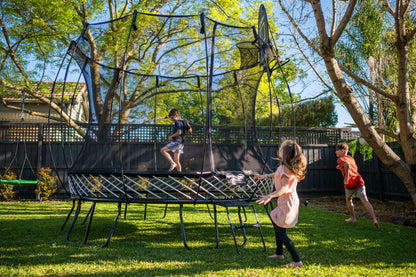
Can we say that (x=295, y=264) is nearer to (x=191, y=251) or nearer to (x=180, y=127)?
(x=191, y=251)

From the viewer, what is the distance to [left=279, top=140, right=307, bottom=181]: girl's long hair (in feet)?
9.29

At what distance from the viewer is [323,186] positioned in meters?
9.61

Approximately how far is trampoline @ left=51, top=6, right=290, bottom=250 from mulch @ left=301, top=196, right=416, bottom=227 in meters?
1.92

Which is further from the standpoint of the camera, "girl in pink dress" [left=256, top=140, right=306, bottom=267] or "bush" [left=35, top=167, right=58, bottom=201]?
"bush" [left=35, top=167, right=58, bottom=201]

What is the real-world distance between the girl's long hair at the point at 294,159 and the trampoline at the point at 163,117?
25.8 inches

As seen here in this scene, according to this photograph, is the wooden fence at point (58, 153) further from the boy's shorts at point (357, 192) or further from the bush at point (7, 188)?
the boy's shorts at point (357, 192)

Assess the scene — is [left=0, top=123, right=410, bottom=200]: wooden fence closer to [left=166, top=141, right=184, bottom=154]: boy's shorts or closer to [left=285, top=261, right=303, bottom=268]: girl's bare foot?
[left=166, top=141, right=184, bottom=154]: boy's shorts

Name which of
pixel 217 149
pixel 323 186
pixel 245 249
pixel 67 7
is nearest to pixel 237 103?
pixel 217 149

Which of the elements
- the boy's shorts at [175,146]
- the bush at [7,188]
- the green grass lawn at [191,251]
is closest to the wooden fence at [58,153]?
the bush at [7,188]

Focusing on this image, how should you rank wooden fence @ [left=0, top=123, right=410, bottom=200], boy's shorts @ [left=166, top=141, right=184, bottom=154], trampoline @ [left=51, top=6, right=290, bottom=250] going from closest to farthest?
trampoline @ [left=51, top=6, right=290, bottom=250], boy's shorts @ [left=166, top=141, right=184, bottom=154], wooden fence @ [left=0, top=123, right=410, bottom=200]

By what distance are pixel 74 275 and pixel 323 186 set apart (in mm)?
8357

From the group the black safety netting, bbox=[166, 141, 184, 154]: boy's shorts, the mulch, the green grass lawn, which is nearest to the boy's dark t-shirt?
bbox=[166, 141, 184, 154]: boy's shorts

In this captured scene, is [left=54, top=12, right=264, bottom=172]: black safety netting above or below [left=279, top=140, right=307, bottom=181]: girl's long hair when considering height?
above

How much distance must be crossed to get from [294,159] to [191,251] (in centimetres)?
129
